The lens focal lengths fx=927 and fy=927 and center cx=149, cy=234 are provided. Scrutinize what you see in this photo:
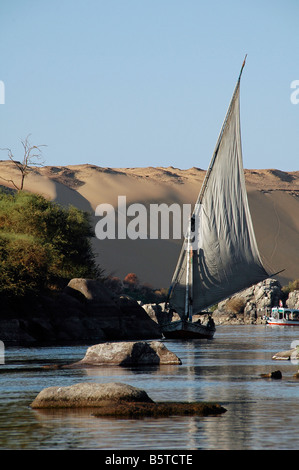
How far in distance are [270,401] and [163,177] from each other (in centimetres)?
17871

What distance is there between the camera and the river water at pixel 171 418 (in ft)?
52.5

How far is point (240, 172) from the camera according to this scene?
60.4 metres

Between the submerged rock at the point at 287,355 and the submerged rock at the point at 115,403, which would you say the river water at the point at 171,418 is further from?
the submerged rock at the point at 287,355

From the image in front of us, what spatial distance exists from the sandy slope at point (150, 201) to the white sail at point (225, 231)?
8832 centimetres

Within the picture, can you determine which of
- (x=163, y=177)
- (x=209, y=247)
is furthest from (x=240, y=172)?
(x=163, y=177)

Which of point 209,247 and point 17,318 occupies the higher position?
point 209,247

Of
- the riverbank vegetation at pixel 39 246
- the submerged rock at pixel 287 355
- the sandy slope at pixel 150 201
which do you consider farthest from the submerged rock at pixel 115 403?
the sandy slope at pixel 150 201

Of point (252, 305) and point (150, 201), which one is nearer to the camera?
point (252, 305)

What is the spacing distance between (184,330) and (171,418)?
1758 inches

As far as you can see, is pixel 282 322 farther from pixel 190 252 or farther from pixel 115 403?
pixel 115 403

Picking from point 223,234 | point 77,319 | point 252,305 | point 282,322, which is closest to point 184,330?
point 223,234

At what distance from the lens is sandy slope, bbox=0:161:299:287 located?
158 m

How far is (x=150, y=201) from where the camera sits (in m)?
178
